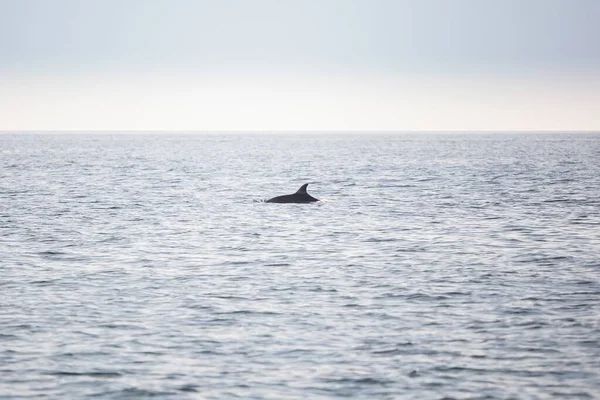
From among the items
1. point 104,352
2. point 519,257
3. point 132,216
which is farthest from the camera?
point 132,216

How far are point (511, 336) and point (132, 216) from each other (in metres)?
22.4

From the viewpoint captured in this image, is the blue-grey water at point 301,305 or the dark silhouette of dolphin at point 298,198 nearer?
the blue-grey water at point 301,305

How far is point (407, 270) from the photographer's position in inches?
858

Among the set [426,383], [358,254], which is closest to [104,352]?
[426,383]

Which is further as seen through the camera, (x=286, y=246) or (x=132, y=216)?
(x=132, y=216)

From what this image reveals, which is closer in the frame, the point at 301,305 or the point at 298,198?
the point at 301,305

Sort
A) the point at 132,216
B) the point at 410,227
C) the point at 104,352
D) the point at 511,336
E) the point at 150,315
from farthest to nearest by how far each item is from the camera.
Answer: the point at 132,216, the point at 410,227, the point at 150,315, the point at 511,336, the point at 104,352

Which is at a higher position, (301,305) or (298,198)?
(301,305)

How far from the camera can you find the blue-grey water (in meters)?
12.9

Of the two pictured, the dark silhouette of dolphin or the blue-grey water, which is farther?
the dark silhouette of dolphin

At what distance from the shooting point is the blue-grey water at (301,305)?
42.3ft

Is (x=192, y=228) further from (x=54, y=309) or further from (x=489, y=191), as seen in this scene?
(x=489, y=191)

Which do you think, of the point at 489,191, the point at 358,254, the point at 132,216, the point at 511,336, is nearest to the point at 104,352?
the point at 511,336

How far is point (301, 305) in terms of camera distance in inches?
696
